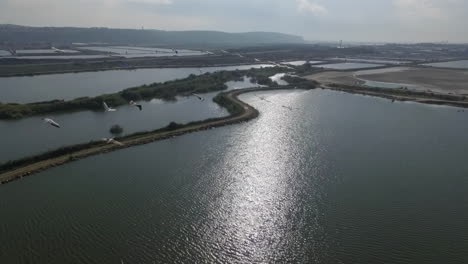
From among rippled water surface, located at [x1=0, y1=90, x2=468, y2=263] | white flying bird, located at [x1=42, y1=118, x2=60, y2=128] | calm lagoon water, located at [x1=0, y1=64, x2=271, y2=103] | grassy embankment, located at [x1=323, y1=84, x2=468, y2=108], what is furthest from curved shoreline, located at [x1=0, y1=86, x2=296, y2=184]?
grassy embankment, located at [x1=323, y1=84, x2=468, y2=108]

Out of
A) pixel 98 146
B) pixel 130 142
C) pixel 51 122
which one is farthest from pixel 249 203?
pixel 51 122

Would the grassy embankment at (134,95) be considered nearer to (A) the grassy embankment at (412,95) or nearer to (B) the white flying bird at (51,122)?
(B) the white flying bird at (51,122)

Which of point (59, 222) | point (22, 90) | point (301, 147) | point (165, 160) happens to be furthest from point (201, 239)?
point (22, 90)

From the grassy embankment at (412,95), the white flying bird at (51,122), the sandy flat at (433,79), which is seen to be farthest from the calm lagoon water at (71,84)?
the sandy flat at (433,79)

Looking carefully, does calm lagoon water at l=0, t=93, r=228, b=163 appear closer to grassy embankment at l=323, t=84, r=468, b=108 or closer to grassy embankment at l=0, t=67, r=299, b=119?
grassy embankment at l=0, t=67, r=299, b=119

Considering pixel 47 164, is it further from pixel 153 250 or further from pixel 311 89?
pixel 311 89

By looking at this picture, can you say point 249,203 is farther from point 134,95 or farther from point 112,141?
point 134,95
